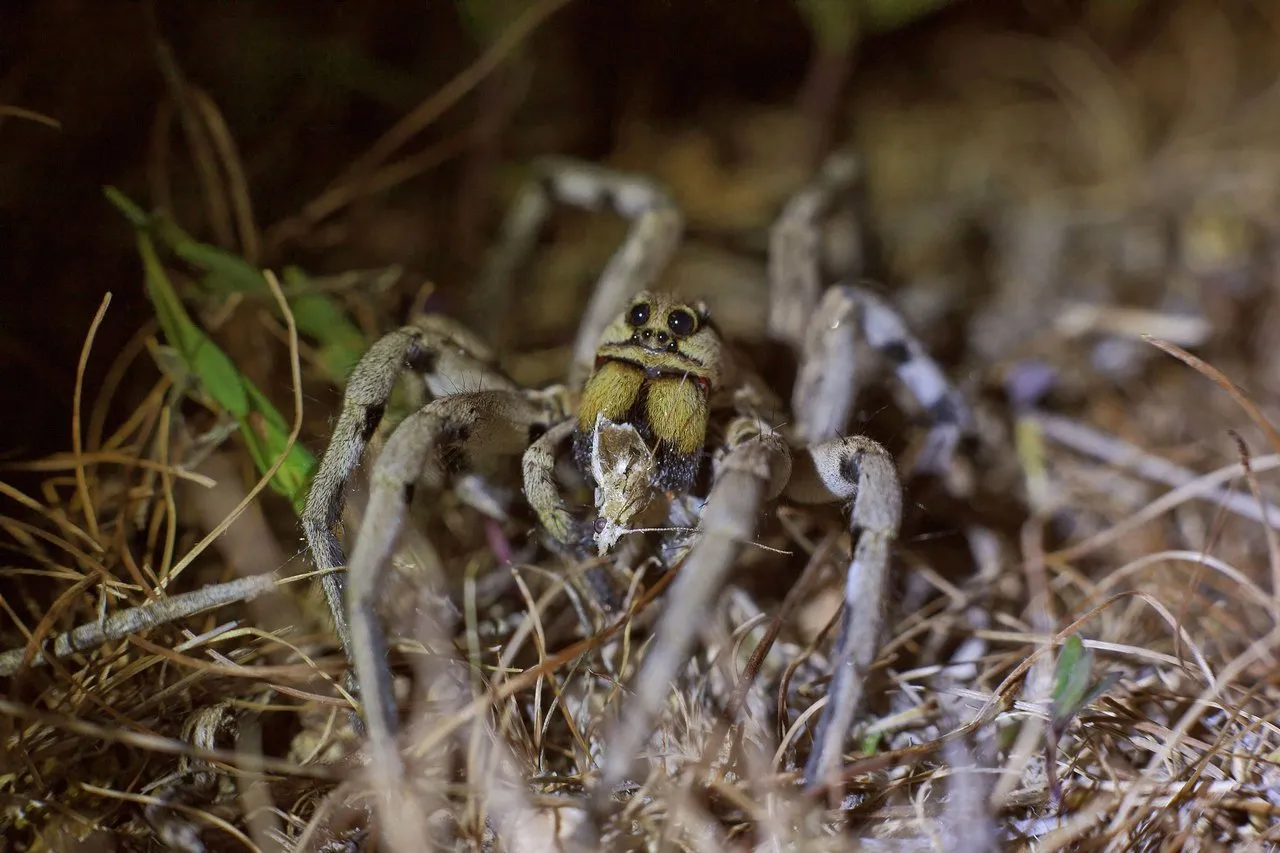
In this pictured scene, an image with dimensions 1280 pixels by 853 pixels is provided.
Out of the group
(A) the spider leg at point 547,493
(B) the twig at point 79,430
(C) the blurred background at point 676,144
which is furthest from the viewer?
(C) the blurred background at point 676,144

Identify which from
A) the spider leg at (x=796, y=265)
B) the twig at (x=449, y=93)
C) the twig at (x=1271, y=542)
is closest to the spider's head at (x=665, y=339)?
the spider leg at (x=796, y=265)

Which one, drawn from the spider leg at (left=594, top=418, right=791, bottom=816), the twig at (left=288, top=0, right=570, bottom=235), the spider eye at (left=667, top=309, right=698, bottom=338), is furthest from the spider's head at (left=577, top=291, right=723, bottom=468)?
the twig at (left=288, top=0, right=570, bottom=235)

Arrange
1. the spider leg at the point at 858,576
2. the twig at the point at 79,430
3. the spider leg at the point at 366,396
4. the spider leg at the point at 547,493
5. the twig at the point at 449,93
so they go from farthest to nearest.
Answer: the twig at the point at 449,93, the twig at the point at 79,430, the spider leg at the point at 547,493, the spider leg at the point at 366,396, the spider leg at the point at 858,576

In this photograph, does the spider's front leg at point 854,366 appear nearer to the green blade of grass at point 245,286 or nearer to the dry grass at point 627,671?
the dry grass at point 627,671

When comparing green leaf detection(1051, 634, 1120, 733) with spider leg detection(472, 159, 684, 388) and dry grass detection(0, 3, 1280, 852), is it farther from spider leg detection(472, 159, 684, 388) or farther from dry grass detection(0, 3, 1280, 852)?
spider leg detection(472, 159, 684, 388)

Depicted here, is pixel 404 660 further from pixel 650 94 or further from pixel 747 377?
pixel 650 94

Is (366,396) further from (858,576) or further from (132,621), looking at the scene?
(858,576)

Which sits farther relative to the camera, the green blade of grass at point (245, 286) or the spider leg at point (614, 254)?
the spider leg at point (614, 254)
